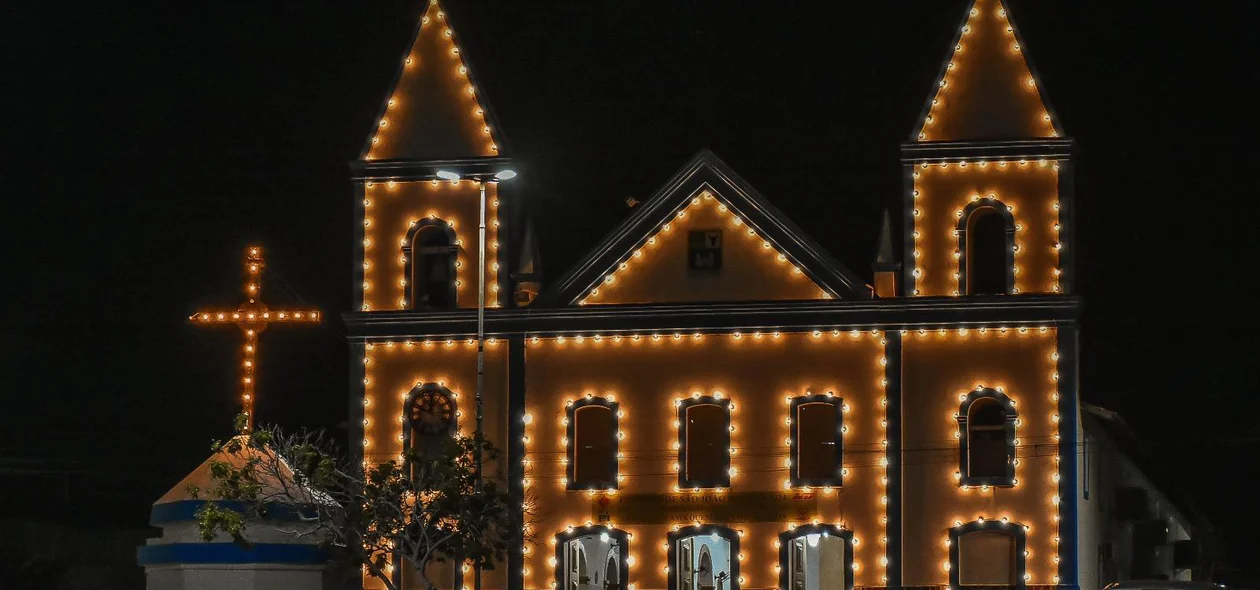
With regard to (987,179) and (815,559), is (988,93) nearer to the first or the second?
(987,179)

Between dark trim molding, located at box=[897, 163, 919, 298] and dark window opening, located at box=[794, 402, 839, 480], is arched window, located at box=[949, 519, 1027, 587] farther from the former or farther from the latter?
dark trim molding, located at box=[897, 163, 919, 298]

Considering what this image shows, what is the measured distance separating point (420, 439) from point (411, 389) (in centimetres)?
115

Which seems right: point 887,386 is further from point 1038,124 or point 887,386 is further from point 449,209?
point 449,209

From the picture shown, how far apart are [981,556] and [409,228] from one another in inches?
584

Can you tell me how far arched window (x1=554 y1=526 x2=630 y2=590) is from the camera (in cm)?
4991

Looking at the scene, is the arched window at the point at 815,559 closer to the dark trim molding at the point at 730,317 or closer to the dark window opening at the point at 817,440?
the dark window opening at the point at 817,440

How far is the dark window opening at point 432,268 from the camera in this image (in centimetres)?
5188

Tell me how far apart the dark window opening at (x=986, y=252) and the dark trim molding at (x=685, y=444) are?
6.02 m

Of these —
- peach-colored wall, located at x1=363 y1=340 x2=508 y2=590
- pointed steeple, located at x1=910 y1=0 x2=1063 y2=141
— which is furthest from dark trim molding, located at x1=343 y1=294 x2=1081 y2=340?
pointed steeple, located at x1=910 y1=0 x2=1063 y2=141

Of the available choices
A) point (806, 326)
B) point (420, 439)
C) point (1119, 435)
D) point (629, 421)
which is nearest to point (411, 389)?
point (420, 439)

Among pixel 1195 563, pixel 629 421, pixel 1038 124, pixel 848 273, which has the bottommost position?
pixel 1195 563

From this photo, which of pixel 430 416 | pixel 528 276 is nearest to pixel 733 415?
pixel 528 276

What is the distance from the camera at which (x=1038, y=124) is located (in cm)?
4984

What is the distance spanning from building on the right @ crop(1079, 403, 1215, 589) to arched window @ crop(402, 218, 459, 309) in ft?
50.2
